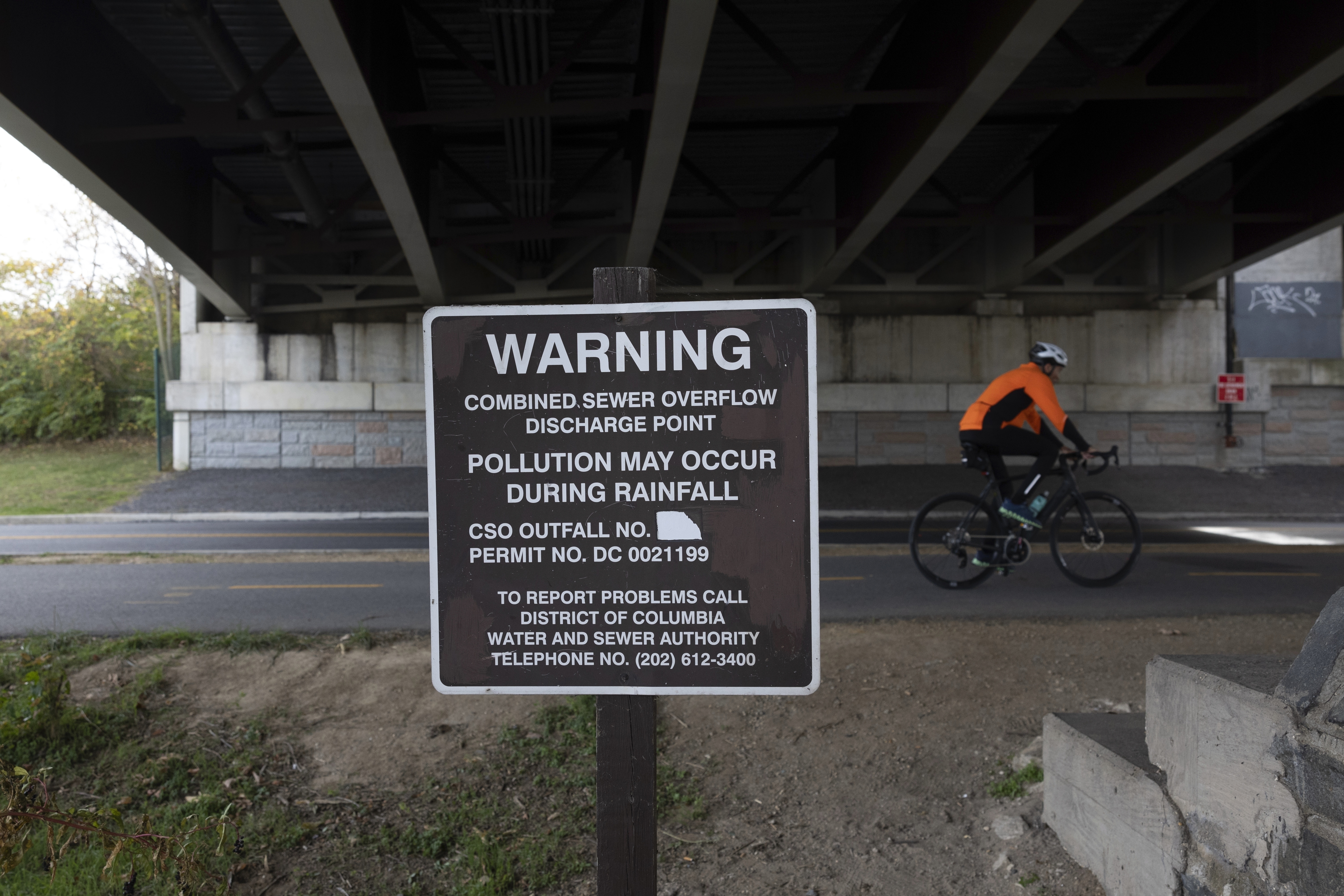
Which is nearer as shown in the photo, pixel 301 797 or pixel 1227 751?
pixel 1227 751

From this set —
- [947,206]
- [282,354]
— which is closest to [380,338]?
[282,354]

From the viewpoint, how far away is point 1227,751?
2344 mm

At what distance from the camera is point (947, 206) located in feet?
62.2

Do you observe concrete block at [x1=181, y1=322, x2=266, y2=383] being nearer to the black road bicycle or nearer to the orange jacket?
the black road bicycle

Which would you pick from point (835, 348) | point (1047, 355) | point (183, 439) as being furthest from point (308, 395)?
point (1047, 355)

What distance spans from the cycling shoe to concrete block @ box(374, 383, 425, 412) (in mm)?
14312

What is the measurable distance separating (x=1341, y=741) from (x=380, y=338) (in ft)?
63.0

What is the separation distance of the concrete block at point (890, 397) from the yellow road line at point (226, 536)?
10157mm

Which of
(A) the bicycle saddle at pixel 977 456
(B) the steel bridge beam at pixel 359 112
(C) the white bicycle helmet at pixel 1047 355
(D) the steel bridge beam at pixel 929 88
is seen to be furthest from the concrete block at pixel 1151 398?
(B) the steel bridge beam at pixel 359 112

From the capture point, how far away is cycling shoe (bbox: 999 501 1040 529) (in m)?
7.04

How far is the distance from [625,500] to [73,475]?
2190 cm

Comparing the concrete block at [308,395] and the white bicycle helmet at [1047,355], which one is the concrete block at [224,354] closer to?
the concrete block at [308,395]

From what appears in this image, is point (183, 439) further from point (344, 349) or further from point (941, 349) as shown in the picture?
point (941, 349)

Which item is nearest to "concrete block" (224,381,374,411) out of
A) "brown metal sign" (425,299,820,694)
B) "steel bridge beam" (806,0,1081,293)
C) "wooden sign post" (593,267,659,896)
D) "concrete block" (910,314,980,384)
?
"steel bridge beam" (806,0,1081,293)
